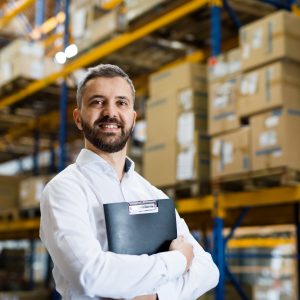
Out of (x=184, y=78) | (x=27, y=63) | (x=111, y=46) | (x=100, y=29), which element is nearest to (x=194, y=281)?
(x=184, y=78)

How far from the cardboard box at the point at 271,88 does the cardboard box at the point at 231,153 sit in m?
0.22

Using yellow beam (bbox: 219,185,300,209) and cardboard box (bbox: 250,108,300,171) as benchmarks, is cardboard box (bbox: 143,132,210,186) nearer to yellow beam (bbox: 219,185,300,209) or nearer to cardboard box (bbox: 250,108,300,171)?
yellow beam (bbox: 219,185,300,209)

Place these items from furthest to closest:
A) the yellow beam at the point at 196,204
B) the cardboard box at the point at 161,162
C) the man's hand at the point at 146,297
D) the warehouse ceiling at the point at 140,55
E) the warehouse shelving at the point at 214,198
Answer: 1. the warehouse ceiling at the point at 140,55
2. the cardboard box at the point at 161,162
3. the yellow beam at the point at 196,204
4. the warehouse shelving at the point at 214,198
5. the man's hand at the point at 146,297

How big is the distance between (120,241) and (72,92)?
7401mm

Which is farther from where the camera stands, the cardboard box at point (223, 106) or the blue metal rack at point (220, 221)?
the blue metal rack at point (220, 221)

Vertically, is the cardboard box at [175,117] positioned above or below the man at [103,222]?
above

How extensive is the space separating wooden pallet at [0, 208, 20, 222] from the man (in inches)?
275

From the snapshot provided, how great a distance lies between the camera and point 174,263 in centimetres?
199

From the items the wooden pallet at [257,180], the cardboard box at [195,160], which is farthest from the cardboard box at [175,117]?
the wooden pallet at [257,180]

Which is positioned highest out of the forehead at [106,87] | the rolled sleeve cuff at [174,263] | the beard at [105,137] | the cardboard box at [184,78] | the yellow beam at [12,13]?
the yellow beam at [12,13]

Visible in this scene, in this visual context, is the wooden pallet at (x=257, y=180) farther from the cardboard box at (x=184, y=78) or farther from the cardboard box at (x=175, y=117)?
the cardboard box at (x=184, y=78)

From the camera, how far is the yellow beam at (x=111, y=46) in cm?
638

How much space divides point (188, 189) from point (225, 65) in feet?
4.46

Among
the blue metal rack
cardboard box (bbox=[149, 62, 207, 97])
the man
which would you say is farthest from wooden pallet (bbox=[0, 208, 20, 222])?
the man
